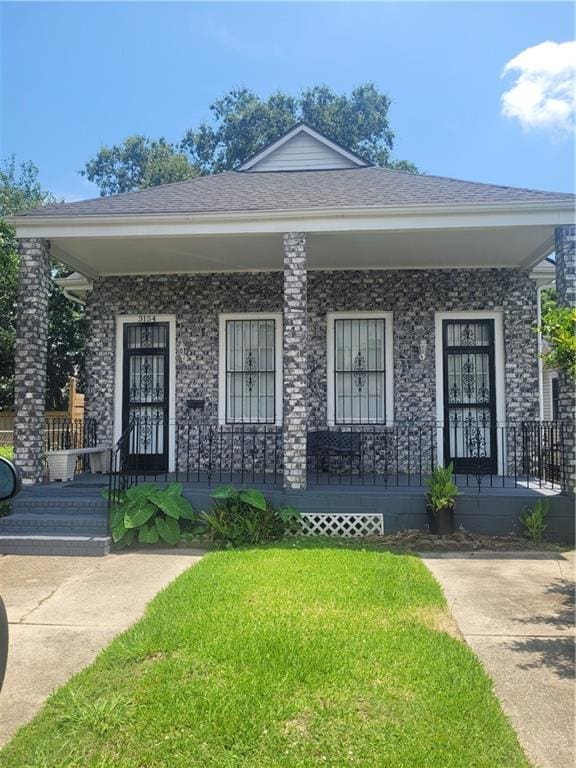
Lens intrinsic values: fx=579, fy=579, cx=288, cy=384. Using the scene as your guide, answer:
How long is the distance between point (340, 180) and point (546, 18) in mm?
3484

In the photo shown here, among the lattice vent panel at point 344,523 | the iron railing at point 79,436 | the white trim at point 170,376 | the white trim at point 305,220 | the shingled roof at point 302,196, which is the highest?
the shingled roof at point 302,196

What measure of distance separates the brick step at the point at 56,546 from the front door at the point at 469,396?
5.50 metres

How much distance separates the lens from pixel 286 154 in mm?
11078

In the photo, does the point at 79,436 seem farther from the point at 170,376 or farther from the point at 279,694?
the point at 279,694

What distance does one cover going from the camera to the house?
8508 mm

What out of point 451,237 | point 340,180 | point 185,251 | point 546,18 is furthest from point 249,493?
point 546,18

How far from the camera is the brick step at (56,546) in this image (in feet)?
21.5

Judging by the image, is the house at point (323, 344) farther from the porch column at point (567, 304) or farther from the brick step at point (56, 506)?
the brick step at point (56, 506)

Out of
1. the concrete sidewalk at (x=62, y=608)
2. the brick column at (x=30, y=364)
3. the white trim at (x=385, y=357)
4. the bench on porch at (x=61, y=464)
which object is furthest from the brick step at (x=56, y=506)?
the white trim at (x=385, y=357)

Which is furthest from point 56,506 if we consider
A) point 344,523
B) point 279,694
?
point 279,694

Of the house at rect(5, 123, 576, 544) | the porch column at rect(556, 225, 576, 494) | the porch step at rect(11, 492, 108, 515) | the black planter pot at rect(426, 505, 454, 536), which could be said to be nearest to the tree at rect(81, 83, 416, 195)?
the house at rect(5, 123, 576, 544)

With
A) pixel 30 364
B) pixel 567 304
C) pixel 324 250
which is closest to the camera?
pixel 567 304

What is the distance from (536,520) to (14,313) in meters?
17.3

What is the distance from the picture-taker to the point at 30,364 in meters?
7.67
